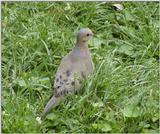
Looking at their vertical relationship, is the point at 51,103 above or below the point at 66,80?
below

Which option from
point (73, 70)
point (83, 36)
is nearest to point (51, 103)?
point (73, 70)

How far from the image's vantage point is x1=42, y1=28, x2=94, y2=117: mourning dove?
5.17 meters

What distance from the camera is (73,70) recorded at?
5.31 meters

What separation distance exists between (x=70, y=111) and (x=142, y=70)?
0.83 metres

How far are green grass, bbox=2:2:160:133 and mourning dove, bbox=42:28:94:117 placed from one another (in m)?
0.07

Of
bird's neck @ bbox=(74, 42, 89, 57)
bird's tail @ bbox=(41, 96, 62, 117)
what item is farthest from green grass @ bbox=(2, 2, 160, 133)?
bird's neck @ bbox=(74, 42, 89, 57)

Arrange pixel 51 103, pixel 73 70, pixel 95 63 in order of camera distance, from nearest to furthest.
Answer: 1. pixel 51 103
2. pixel 73 70
3. pixel 95 63

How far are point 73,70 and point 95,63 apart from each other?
44 centimetres

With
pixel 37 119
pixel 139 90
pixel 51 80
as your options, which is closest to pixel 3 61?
pixel 51 80

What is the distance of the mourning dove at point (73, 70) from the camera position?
5168 millimetres

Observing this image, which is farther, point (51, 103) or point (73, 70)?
point (73, 70)

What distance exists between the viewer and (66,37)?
20.0 ft

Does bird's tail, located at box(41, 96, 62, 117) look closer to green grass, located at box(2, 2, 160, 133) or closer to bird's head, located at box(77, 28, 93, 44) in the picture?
green grass, located at box(2, 2, 160, 133)

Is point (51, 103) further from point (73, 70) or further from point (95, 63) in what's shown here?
point (95, 63)
